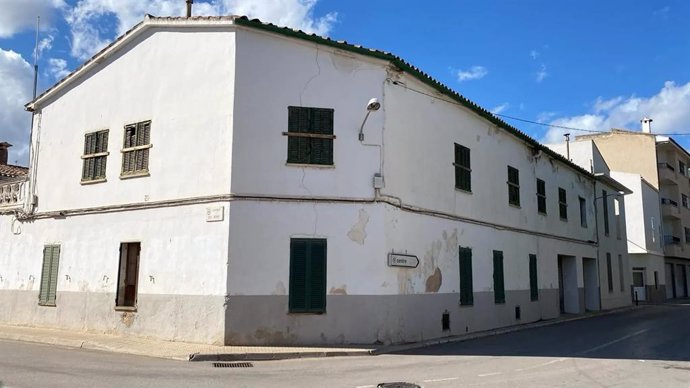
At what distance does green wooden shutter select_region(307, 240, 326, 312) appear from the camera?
12.8m

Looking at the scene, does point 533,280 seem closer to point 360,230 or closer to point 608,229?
point 360,230

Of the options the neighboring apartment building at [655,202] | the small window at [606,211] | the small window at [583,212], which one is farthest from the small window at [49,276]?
the neighboring apartment building at [655,202]

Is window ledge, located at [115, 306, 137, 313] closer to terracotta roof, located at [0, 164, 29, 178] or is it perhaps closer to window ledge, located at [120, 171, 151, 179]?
window ledge, located at [120, 171, 151, 179]

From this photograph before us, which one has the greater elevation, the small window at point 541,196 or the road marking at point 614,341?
the small window at point 541,196

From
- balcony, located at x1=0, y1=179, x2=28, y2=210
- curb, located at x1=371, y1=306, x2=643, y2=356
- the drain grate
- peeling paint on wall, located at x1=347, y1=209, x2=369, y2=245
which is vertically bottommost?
the drain grate

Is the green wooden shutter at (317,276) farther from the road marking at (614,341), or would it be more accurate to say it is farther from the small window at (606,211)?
the small window at (606,211)

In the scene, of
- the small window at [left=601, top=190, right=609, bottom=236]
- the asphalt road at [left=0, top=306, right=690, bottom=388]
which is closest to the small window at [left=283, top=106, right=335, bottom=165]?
the asphalt road at [left=0, top=306, right=690, bottom=388]

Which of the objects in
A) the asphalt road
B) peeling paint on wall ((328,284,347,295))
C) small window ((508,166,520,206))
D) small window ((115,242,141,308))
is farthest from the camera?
small window ((508,166,520,206))

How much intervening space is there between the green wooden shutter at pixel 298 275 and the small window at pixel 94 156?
6.28 m

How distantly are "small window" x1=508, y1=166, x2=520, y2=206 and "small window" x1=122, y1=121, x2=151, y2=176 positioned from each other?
12.8 metres

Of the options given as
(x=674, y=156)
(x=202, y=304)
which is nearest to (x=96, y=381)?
(x=202, y=304)

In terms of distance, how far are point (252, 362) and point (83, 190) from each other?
800 centimetres

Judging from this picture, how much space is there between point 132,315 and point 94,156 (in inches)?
189

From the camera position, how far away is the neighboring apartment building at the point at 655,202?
40.9m
